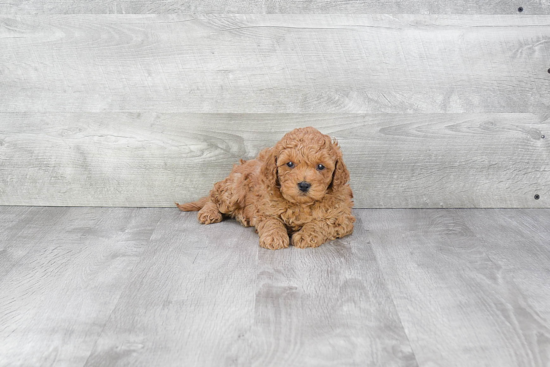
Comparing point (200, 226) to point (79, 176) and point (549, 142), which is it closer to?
point (79, 176)

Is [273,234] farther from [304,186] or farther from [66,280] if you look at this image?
[66,280]

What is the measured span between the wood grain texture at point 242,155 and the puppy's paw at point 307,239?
57 cm

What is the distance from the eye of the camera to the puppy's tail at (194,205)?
8.40ft

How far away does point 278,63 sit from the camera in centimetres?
250

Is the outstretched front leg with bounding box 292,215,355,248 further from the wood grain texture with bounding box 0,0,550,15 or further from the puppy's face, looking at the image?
the wood grain texture with bounding box 0,0,550,15

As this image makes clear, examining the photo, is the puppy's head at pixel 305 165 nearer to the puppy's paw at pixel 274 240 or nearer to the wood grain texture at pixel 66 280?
the puppy's paw at pixel 274 240

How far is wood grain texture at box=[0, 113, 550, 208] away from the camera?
2.56m

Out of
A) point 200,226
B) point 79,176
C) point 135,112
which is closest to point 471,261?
point 200,226

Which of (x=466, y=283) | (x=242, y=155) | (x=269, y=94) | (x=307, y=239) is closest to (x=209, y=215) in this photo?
(x=242, y=155)

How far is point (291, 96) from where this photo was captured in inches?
99.6

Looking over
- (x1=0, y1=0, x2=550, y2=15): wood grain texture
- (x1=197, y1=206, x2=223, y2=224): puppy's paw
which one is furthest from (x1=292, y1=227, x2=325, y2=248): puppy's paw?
(x1=0, y1=0, x2=550, y2=15): wood grain texture

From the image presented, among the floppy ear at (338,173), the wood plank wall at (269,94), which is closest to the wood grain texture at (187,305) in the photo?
the floppy ear at (338,173)

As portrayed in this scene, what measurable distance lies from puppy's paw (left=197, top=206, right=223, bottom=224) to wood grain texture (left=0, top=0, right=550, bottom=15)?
88 cm

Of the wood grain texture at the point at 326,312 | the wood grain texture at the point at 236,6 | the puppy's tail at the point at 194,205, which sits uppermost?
the wood grain texture at the point at 236,6
